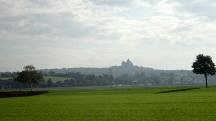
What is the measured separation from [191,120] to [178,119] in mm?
1400

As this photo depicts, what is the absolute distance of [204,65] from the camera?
142 m

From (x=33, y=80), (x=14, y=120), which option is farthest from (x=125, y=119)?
(x=33, y=80)

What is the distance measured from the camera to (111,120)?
100 feet

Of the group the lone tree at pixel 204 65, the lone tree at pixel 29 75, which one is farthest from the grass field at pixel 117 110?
the lone tree at pixel 29 75

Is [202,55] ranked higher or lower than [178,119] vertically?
higher

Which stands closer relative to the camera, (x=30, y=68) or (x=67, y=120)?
(x=67, y=120)

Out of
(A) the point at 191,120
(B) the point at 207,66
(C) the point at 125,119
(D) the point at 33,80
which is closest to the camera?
(A) the point at 191,120

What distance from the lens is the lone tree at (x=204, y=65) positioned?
142 m

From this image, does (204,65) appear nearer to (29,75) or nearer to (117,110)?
(29,75)

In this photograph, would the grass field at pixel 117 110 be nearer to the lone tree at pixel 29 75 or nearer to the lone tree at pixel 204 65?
the lone tree at pixel 204 65

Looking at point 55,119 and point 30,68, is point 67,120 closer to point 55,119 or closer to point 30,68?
point 55,119

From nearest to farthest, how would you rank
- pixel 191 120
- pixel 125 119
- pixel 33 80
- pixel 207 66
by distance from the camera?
pixel 191 120 < pixel 125 119 < pixel 207 66 < pixel 33 80

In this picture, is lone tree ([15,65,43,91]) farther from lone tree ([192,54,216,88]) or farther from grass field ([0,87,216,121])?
grass field ([0,87,216,121])

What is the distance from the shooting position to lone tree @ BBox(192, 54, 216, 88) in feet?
466
